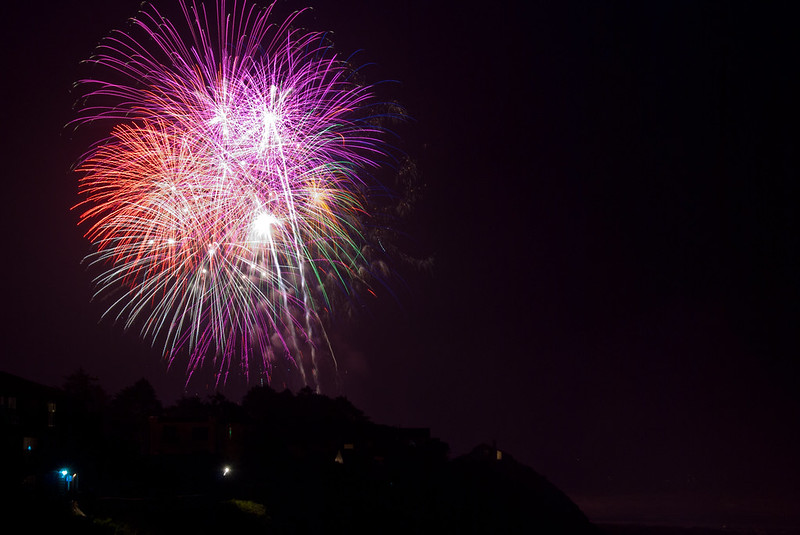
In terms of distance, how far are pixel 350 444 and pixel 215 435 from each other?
52.0 ft

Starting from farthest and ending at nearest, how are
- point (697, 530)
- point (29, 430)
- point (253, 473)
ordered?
1. point (697, 530)
2. point (253, 473)
3. point (29, 430)

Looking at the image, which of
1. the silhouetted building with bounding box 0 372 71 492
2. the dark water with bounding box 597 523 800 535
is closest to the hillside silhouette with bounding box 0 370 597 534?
the silhouetted building with bounding box 0 372 71 492

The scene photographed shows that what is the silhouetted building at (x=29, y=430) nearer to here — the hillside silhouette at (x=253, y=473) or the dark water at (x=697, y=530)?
the hillside silhouette at (x=253, y=473)

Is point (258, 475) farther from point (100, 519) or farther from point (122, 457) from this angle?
point (100, 519)

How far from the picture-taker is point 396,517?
46.6 m

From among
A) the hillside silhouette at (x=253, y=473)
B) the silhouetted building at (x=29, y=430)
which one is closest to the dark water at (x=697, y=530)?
the hillside silhouette at (x=253, y=473)

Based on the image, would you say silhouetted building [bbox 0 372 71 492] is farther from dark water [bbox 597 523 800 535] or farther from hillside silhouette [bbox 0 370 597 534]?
dark water [bbox 597 523 800 535]

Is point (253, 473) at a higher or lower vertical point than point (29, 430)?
higher

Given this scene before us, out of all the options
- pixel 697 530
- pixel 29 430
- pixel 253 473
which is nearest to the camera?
pixel 29 430

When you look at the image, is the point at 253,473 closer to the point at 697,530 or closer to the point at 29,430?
the point at 29,430

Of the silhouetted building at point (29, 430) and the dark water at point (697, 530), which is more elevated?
the dark water at point (697, 530)

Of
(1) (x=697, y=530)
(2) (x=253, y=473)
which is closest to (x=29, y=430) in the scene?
(2) (x=253, y=473)

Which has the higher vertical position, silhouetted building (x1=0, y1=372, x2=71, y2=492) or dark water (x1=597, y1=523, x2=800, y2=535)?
dark water (x1=597, y1=523, x2=800, y2=535)

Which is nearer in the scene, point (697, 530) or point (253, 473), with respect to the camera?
point (253, 473)
